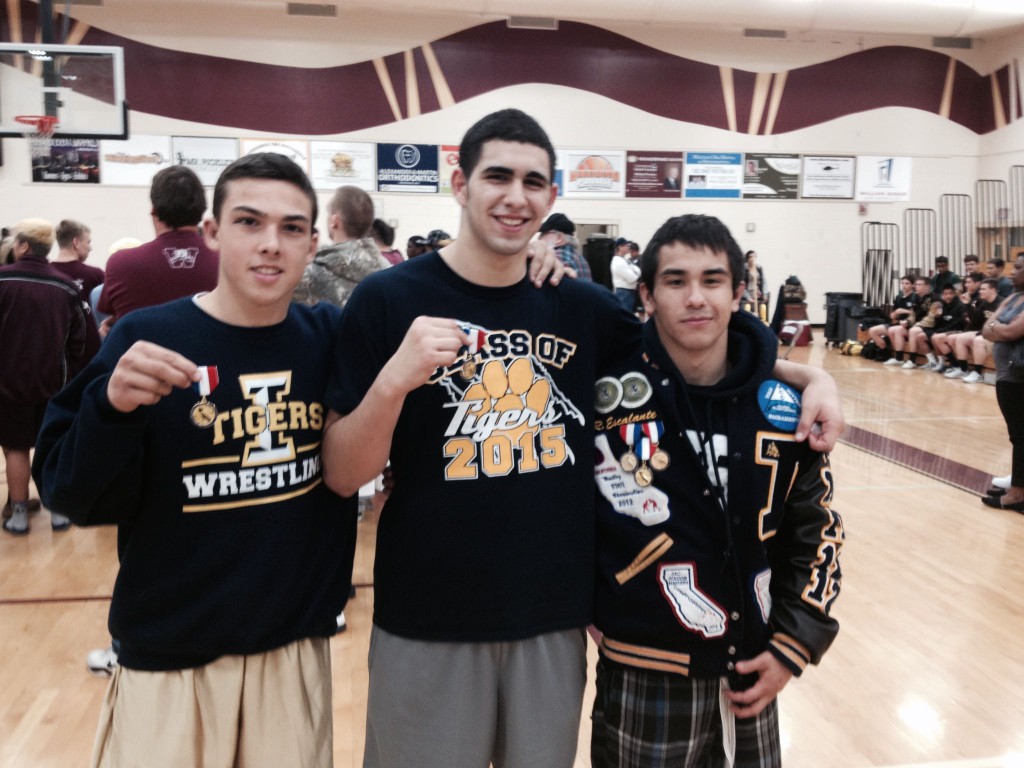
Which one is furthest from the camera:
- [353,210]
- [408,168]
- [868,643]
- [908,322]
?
[408,168]

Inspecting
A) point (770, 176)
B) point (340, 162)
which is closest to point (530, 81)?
point (340, 162)

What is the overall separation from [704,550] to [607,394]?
0.41 m

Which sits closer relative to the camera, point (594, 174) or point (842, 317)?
point (842, 317)

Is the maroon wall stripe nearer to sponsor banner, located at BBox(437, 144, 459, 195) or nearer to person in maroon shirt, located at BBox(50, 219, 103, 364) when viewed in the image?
sponsor banner, located at BBox(437, 144, 459, 195)

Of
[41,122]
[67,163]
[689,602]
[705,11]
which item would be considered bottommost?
[689,602]

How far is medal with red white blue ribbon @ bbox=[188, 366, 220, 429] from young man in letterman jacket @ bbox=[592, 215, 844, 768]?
0.84 m

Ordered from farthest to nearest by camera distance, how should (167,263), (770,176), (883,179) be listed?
1. (883,179)
2. (770,176)
3. (167,263)

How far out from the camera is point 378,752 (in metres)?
1.70

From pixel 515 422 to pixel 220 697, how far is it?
0.82 metres

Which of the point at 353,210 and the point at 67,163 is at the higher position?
the point at 67,163

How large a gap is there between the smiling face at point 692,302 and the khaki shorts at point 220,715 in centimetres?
106

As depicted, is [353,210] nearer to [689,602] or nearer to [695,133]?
[689,602]

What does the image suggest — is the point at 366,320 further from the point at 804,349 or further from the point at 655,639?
the point at 804,349

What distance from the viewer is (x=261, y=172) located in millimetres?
1672
